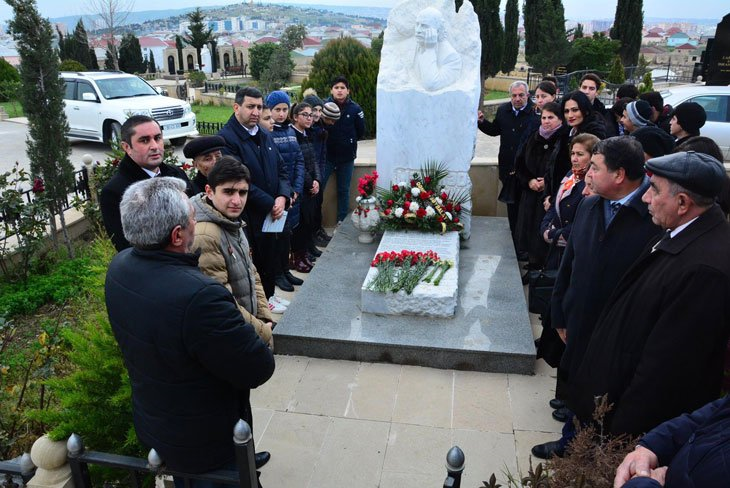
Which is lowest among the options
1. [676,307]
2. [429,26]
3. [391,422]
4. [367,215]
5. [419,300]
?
[391,422]

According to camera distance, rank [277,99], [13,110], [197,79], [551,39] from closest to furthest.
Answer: [277,99] → [13,110] → [551,39] → [197,79]

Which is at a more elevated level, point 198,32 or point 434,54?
point 198,32

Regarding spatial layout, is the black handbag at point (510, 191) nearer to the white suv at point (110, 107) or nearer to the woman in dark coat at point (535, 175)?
the woman in dark coat at point (535, 175)

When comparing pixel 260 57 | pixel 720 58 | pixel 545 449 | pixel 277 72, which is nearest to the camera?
pixel 545 449

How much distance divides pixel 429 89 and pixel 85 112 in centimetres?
1055

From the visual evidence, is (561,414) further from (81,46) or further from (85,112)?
(81,46)

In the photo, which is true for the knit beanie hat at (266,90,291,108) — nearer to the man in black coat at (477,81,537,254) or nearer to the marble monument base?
the marble monument base

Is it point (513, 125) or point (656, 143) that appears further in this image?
point (513, 125)

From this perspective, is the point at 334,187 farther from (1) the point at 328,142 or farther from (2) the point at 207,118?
(2) the point at 207,118

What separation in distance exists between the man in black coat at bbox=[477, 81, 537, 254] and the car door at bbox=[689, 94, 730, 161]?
4.55 metres

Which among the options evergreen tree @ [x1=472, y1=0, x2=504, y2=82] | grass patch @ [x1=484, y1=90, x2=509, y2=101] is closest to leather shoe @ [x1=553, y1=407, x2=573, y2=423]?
evergreen tree @ [x1=472, y1=0, x2=504, y2=82]

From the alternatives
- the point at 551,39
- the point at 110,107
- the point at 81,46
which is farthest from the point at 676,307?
the point at 81,46

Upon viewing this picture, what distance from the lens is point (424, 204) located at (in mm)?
5895

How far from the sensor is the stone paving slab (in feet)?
13.4
